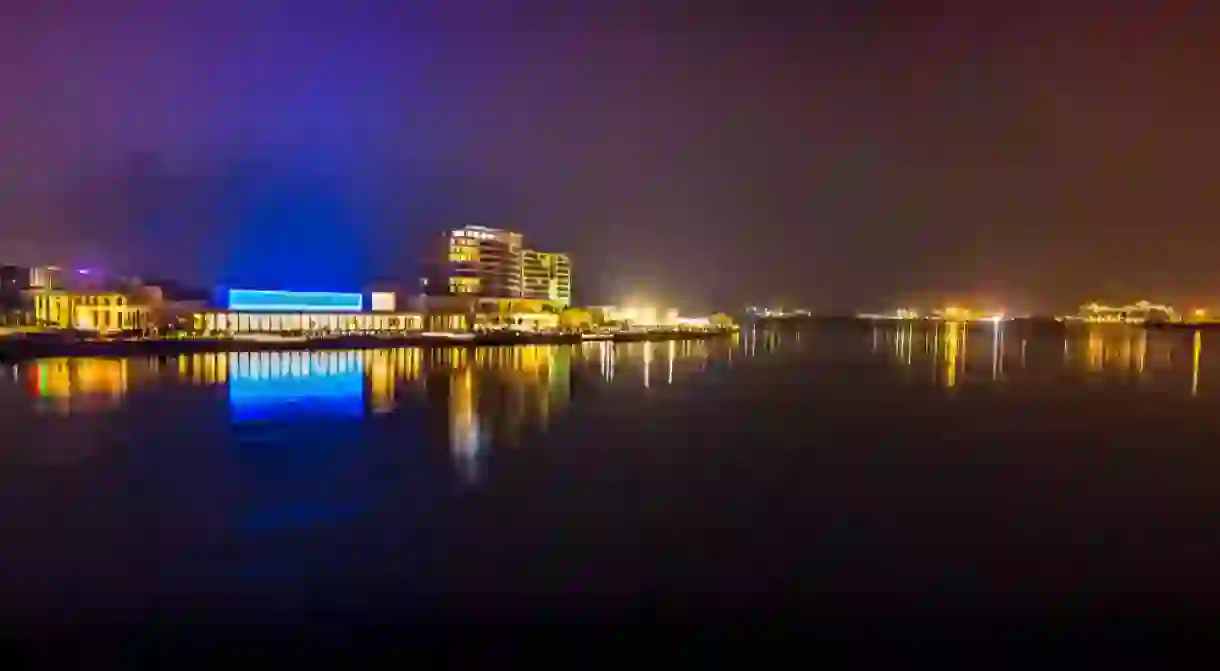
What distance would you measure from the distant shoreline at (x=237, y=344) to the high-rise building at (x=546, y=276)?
36.8m

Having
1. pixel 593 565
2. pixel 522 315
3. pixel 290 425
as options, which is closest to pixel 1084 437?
pixel 593 565

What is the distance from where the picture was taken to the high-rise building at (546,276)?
101 meters

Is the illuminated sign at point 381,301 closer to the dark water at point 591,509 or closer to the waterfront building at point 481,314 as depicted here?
the waterfront building at point 481,314

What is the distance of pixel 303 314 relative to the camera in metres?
58.7

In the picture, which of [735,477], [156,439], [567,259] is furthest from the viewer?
[567,259]

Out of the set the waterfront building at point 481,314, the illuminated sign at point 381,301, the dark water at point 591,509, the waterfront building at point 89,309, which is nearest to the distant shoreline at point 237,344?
the waterfront building at point 481,314

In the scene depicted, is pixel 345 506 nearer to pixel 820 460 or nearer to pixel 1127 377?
pixel 820 460

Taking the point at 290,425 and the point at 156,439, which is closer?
the point at 156,439

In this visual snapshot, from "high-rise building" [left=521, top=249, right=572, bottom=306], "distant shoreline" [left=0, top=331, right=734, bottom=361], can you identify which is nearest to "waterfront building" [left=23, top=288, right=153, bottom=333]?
"distant shoreline" [left=0, top=331, right=734, bottom=361]

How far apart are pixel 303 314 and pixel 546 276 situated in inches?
1909

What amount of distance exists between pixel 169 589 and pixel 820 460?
31.8ft

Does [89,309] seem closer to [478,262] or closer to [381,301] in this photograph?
[381,301]

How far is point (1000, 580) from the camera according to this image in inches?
314

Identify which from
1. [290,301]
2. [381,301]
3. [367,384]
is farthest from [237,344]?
[381,301]
